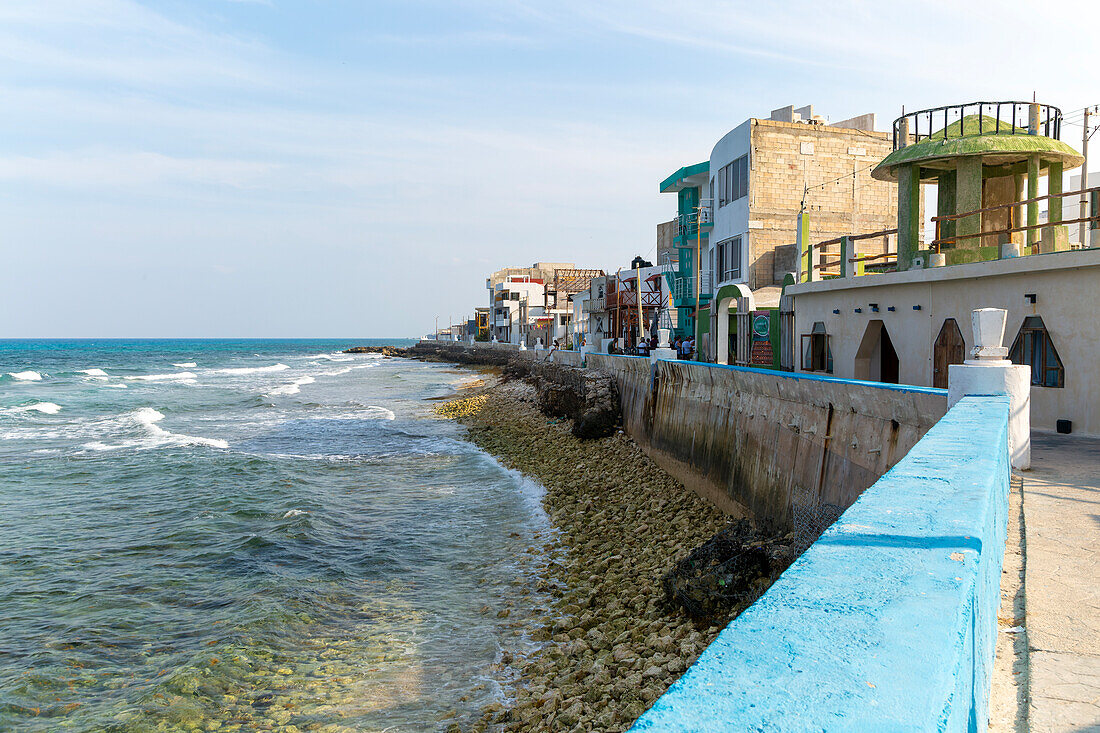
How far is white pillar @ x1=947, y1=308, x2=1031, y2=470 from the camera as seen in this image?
289 inches

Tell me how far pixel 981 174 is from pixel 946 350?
4561mm

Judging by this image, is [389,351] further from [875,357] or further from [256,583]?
[256,583]

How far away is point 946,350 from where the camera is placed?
1359 centimetres

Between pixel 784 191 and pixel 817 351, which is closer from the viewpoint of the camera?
pixel 817 351

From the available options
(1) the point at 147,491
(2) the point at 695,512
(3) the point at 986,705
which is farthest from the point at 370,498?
(3) the point at 986,705

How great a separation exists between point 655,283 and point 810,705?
132ft

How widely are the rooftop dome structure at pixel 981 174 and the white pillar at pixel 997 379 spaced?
7879mm

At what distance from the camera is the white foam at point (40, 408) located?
39531mm

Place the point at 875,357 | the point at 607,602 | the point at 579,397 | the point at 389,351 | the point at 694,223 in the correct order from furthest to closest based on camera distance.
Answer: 1. the point at 389,351
2. the point at 694,223
3. the point at 579,397
4. the point at 875,357
5. the point at 607,602

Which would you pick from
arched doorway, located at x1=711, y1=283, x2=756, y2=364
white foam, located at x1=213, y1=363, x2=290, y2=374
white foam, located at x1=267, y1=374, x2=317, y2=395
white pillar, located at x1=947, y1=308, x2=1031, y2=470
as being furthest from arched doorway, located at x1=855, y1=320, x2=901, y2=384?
white foam, located at x1=213, y1=363, x2=290, y2=374

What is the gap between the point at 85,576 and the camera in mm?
12367

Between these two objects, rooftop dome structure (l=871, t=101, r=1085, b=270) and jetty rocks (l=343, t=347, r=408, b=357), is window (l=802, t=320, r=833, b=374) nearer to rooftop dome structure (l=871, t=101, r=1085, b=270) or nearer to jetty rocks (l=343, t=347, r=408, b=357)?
rooftop dome structure (l=871, t=101, r=1085, b=270)

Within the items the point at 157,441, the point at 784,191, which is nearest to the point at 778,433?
the point at 784,191

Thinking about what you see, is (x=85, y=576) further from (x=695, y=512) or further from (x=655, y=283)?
(x=655, y=283)
